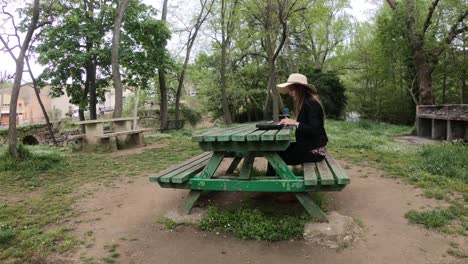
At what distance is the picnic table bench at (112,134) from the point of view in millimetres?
9938

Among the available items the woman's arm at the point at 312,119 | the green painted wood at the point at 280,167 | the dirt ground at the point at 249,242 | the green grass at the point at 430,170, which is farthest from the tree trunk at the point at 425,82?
the green painted wood at the point at 280,167

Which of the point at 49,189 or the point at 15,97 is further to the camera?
the point at 15,97

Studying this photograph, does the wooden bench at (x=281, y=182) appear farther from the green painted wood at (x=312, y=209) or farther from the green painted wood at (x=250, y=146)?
the green painted wood at (x=250, y=146)

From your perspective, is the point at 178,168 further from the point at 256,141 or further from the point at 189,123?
the point at 189,123

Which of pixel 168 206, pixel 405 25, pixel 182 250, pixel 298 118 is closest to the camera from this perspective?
pixel 182 250

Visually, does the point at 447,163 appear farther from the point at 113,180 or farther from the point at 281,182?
the point at 113,180

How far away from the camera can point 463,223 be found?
3611 millimetres

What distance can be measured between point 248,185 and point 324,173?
2.59ft

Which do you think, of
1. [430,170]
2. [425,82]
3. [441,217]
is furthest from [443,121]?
[441,217]

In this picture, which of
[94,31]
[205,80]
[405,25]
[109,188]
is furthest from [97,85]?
[405,25]

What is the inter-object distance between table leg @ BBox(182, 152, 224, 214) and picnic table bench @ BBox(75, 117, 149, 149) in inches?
259

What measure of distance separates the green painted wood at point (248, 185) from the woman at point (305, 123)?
742 millimetres

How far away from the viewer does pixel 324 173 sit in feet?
11.8

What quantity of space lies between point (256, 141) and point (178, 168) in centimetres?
116
